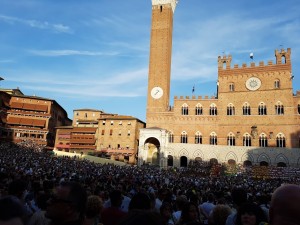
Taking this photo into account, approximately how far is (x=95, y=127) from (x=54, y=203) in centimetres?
5956

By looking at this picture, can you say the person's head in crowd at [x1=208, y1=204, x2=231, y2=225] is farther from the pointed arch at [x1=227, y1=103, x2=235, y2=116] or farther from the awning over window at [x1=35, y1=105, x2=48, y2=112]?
the awning over window at [x1=35, y1=105, x2=48, y2=112]

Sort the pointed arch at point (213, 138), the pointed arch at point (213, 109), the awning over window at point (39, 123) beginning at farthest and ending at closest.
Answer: the awning over window at point (39, 123) → the pointed arch at point (213, 109) → the pointed arch at point (213, 138)

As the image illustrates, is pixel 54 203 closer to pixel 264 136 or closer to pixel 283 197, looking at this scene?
pixel 283 197

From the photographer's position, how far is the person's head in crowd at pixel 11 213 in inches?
83.0

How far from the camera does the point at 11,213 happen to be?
2.13 metres

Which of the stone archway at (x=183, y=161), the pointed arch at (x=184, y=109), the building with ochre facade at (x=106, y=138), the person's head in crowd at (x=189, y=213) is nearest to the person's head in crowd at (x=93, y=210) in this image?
the person's head in crowd at (x=189, y=213)

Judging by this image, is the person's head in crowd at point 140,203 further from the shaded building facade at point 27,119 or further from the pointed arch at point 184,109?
the shaded building facade at point 27,119

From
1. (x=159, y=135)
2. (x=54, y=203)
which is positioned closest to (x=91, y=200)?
(x=54, y=203)

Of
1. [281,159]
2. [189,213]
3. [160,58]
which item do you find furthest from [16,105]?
[189,213]

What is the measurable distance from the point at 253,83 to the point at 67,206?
1828 inches

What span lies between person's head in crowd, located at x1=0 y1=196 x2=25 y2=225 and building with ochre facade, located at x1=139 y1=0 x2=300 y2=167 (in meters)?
43.7

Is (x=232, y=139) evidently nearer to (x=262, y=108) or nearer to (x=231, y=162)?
(x=231, y=162)

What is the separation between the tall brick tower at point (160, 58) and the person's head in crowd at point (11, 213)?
46168 mm

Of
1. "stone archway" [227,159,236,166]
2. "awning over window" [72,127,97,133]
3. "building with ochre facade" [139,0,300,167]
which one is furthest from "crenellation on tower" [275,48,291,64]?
"awning over window" [72,127,97,133]
